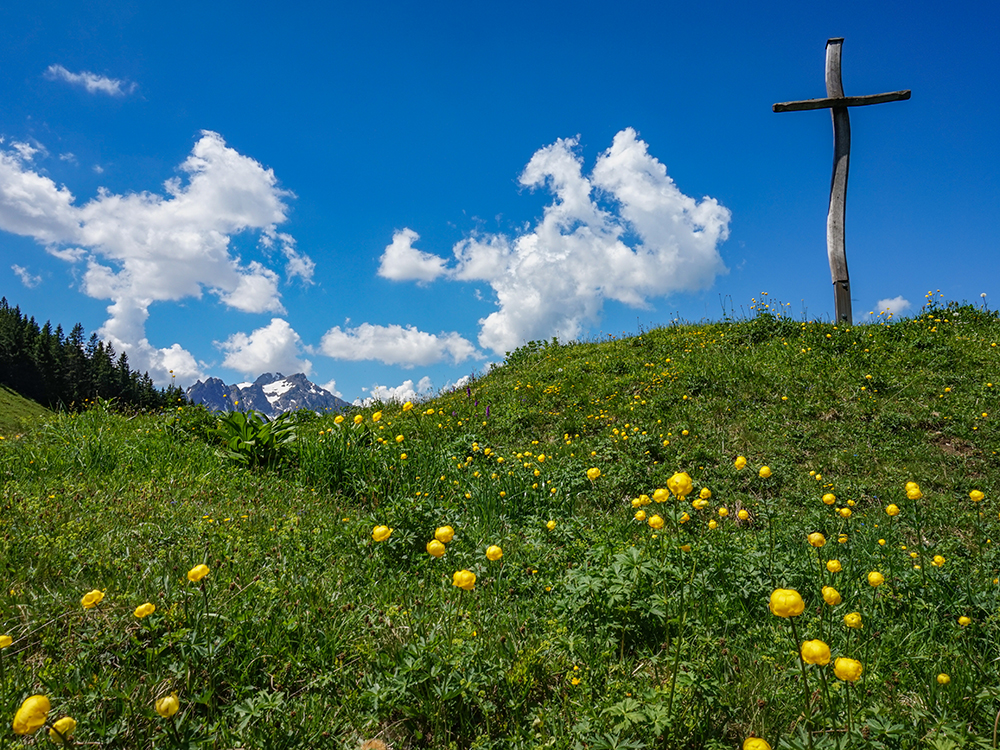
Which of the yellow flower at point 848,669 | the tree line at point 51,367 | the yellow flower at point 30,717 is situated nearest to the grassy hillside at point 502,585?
the yellow flower at point 848,669

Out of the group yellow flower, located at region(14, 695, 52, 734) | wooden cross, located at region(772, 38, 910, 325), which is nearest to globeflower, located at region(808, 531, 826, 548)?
yellow flower, located at region(14, 695, 52, 734)

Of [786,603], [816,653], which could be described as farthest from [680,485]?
[816,653]

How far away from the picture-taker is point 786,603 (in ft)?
5.23

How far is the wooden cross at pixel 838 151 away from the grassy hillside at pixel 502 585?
4346mm

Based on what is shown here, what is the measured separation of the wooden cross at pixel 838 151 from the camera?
1085 cm

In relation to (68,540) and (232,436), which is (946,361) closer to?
(232,436)

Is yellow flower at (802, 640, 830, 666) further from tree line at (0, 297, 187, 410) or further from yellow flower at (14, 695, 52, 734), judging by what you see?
tree line at (0, 297, 187, 410)

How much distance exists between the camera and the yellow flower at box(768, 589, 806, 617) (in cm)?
157

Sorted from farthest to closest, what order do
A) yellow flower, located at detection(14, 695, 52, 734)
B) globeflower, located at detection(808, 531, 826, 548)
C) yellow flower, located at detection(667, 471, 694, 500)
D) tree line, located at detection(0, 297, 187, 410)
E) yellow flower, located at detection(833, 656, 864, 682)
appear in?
tree line, located at detection(0, 297, 187, 410)
globeflower, located at detection(808, 531, 826, 548)
yellow flower, located at detection(667, 471, 694, 500)
yellow flower, located at detection(833, 656, 864, 682)
yellow flower, located at detection(14, 695, 52, 734)

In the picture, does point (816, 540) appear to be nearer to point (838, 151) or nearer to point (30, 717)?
point (30, 717)

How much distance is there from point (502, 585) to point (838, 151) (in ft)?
40.6

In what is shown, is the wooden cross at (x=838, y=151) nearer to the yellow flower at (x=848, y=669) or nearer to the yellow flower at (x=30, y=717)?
the yellow flower at (x=848, y=669)

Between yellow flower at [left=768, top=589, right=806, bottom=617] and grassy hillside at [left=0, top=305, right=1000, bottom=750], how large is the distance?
0.05 ft

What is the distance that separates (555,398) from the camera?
28.3 feet
